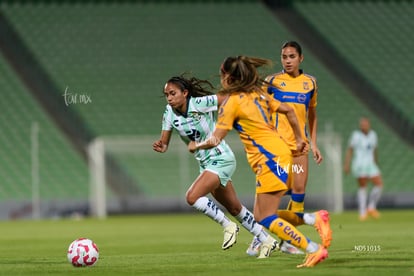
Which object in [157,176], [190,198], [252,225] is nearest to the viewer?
[190,198]

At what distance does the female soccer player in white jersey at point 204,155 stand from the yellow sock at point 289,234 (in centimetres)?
141

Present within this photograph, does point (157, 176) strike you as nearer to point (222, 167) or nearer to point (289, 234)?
point (222, 167)

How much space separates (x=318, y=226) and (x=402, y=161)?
16.2 m

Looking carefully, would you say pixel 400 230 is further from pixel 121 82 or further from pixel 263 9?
pixel 263 9

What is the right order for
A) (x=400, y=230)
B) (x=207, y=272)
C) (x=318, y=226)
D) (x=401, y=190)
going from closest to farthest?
(x=207, y=272), (x=318, y=226), (x=400, y=230), (x=401, y=190)

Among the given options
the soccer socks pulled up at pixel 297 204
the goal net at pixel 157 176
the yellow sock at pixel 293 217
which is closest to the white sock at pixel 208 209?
the yellow sock at pixel 293 217

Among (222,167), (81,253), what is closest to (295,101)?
(222,167)

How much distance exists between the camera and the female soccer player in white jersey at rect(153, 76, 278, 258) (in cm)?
948

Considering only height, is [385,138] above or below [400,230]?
above

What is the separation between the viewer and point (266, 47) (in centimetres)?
2580

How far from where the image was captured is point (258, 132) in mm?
8242

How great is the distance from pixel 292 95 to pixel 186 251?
2.22 metres

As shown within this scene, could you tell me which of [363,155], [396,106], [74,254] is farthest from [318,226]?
[396,106]

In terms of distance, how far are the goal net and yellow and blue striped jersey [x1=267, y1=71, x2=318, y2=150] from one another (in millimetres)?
12296
